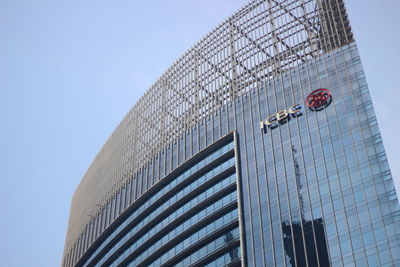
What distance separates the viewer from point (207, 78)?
401 ft

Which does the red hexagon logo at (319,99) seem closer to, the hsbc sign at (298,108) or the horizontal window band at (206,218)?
the hsbc sign at (298,108)

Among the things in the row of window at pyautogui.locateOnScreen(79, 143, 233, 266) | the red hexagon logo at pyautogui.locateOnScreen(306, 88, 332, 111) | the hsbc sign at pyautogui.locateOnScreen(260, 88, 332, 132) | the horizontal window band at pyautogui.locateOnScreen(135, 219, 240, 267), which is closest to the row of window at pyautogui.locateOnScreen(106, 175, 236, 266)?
the horizontal window band at pyautogui.locateOnScreen(135, 219, 240, 267)

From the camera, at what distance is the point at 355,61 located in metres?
97.6

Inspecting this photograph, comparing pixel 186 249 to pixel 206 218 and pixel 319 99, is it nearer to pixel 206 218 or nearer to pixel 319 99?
pixel 206 218

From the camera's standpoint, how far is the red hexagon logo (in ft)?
315

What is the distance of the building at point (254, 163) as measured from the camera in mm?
83413

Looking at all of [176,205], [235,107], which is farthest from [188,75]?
[176,205]

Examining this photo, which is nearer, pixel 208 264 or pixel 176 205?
pixel 208 264

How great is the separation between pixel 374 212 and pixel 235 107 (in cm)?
3808

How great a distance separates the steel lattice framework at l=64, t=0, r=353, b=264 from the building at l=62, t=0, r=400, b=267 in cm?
28

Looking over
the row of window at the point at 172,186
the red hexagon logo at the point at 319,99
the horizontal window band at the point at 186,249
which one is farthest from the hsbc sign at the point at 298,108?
the horizontal window band at the point at 186,249

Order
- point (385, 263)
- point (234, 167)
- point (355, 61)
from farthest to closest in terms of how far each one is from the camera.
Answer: point (234, 167) → point (355, 61) → point (385, 263)

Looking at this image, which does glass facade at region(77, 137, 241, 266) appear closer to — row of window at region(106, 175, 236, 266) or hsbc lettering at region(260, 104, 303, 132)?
row of window at region(106, 175, 236, 266)

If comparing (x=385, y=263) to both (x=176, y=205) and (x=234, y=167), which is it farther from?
(x=176, y=205)
